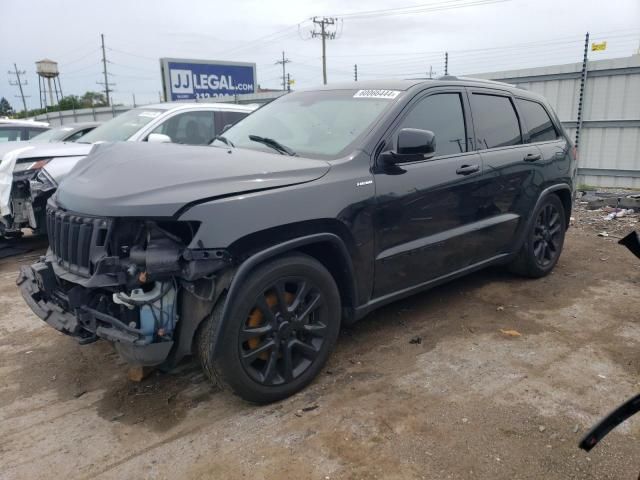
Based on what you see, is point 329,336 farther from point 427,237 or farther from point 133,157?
point 133,157

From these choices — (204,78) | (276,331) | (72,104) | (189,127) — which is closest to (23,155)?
(189,127)

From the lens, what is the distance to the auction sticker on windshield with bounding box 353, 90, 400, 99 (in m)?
3.58

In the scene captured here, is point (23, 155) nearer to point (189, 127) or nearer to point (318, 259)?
point (189, 127)

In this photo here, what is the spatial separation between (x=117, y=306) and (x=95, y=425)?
2.27ft

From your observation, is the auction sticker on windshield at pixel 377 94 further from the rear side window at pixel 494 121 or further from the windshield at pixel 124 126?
the windshield at pixel 124 126

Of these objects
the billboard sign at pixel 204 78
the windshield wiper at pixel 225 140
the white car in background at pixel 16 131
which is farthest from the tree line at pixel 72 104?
the windshield wiper at pixel 225 140

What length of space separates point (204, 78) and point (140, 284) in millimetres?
18229

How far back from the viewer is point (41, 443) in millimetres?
2646

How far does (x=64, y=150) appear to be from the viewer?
6078mm

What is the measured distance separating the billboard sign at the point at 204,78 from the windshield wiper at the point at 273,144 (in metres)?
15.7

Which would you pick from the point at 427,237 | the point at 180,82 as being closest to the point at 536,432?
the point at 427,237

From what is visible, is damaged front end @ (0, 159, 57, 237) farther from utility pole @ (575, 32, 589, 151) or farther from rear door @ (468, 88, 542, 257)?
utility pole @ (575, 32, 589, 151)

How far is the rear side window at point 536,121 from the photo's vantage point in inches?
186

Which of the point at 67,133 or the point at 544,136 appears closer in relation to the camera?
the point at 544,136
